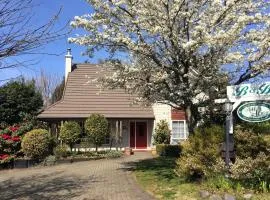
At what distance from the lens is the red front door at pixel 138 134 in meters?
34.3

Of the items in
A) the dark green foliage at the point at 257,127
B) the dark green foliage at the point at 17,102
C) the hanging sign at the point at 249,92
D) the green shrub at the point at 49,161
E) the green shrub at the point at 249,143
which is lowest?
the green shrub at the point at 49,161

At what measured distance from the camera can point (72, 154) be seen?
2658 cm

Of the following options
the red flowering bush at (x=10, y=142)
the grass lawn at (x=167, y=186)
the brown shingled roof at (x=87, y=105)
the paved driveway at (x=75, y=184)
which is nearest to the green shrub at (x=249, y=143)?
the grass lawn at (x=167, y=186)

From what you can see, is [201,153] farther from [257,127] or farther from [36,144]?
[36,144]

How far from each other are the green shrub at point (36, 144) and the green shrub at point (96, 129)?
10.6 ft

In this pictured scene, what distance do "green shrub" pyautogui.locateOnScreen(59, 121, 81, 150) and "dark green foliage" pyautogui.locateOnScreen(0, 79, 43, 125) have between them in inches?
120

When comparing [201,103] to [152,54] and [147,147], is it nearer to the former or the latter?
[152,54]

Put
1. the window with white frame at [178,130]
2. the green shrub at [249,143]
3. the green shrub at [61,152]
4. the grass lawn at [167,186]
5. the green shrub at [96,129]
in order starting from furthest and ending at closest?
the window with white frame at [178,130] < the green shrub at [96,129] < the green shrub at [61,152] < the green shrub at [249,143] < the grass lawn at [167,186]

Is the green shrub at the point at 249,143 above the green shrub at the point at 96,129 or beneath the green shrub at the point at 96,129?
beneath

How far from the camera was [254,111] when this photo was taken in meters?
12.8

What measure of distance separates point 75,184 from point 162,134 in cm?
1766

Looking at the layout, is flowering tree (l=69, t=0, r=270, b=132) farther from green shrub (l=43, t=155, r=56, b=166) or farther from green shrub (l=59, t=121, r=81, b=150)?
green shrub (l=59, t=121, r=81, b=150)

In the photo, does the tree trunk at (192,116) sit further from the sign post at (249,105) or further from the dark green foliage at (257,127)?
the dark green foliage at (257,127)

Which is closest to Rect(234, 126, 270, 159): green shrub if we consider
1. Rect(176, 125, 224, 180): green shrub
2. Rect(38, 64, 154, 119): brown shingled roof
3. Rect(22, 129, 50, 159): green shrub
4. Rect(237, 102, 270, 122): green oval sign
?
Rect(237, 102, 270, 122): green oval sign
